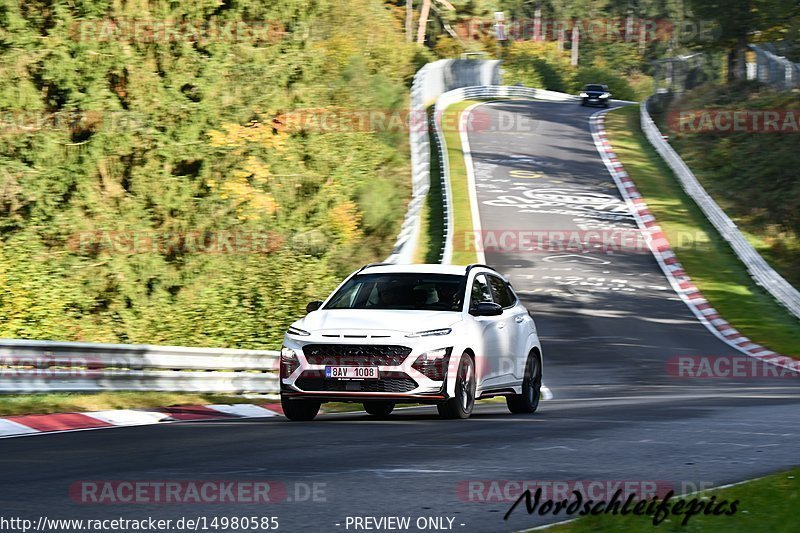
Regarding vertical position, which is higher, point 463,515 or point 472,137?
point 463,515

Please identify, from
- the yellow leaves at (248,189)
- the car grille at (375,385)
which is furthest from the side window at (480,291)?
the yellow leaves at (248,189)

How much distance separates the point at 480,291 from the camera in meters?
14.8

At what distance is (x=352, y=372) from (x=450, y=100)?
5822 centimetres

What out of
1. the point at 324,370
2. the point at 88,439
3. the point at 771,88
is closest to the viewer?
the point at 88,439

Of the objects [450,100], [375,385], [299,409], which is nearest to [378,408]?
[299,409]

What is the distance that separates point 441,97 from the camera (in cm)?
→ 6862

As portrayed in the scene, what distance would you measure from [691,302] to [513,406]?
660 inches

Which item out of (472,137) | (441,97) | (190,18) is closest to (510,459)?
(190,18)

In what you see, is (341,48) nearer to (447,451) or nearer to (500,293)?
(500,293)

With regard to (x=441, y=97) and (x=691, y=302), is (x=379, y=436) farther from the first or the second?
(x=441, y=97)

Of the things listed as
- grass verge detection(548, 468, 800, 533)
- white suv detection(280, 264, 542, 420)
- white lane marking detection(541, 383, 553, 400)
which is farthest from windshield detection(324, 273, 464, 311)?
grass verge detection(548, 468, 800, 533)

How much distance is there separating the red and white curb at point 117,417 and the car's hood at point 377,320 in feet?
5.80

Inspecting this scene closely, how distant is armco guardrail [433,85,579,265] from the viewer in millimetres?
38309

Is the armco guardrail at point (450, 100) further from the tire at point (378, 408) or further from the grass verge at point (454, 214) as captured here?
the tire at point (378, 408)
